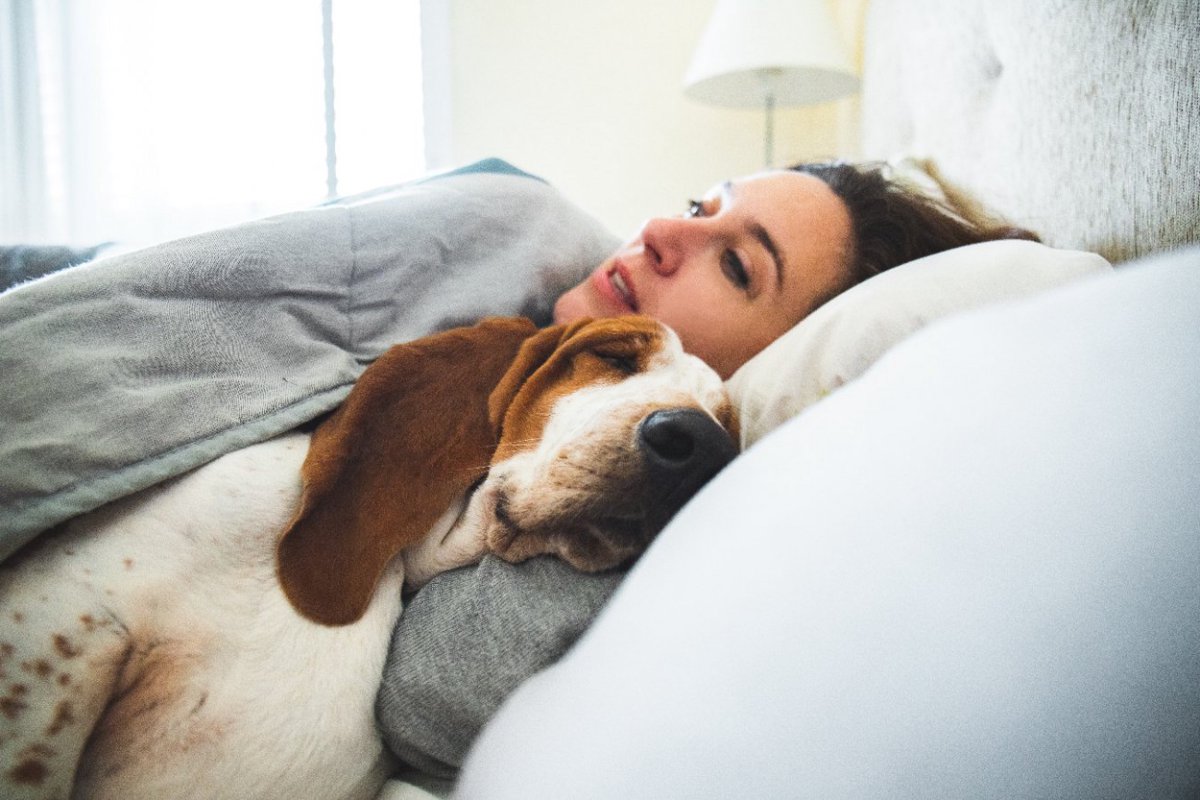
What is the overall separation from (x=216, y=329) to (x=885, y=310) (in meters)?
0.73

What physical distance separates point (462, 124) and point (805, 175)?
2.55 metres

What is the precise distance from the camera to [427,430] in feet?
2.51

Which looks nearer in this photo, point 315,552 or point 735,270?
point 315,552

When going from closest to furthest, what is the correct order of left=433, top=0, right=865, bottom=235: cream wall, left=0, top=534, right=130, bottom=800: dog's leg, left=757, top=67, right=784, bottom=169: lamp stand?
left=0, top=534, right=130, bottom=800: dog's leg → left=757, top=67, right=784, bottom=169: lamp stand → left=433, top=0, right=865, bottom=235: cream wall

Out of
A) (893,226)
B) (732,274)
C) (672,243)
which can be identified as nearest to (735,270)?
(732,274)

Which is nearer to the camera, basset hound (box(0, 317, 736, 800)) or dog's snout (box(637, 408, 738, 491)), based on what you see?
basset hound (box(0, 317, 736, 800))

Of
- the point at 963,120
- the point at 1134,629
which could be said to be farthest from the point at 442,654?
the point at 963,120

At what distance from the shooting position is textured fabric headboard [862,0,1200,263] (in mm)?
733

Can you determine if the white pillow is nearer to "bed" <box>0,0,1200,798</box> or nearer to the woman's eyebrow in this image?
"bed" <box>0,0,1200,798</box>

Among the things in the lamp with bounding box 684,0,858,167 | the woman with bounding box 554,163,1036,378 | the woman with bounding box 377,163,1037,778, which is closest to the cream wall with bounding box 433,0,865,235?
the lamp with bounding box 684,0,858,167

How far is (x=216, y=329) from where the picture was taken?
2.60 ft

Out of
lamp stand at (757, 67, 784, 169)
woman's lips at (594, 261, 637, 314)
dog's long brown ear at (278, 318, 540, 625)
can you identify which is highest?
lamp stand at (757, 67, 784, 169)

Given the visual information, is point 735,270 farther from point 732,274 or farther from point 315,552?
point 315,552

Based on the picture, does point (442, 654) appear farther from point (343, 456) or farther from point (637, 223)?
point (637, 223)
